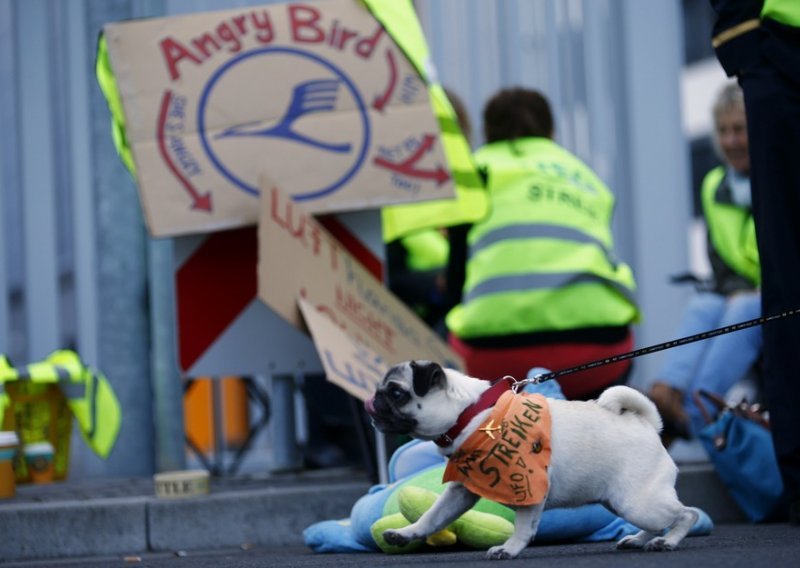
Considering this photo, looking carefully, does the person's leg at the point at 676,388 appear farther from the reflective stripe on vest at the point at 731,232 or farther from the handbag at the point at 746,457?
the handbag at the point at 746,457

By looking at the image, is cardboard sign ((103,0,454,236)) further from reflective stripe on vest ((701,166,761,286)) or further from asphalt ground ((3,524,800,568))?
reflective stripe on vest ((701,166,761,286))

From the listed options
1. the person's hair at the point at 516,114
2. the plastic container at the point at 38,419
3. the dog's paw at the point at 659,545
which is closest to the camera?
the dog's paw at the point at 659,545

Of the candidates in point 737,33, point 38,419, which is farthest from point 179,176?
point 737,33

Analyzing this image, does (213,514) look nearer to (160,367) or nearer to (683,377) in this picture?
(160,367)

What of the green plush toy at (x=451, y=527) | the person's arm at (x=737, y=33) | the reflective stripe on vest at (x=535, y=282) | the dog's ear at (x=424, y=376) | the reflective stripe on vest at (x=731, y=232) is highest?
the person's arm at (x=737, y=33)

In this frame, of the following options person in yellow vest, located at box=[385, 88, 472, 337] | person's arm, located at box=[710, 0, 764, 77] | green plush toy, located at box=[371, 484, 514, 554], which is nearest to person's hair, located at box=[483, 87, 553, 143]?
person in yellow vest, located at box=[385, 88, 472, 337]

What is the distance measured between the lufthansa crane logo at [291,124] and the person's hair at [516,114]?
1.03 metres

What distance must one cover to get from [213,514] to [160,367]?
45.6 inches

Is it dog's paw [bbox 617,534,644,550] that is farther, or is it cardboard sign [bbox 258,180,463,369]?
cardboard sign [bbox 258,180,463,369]

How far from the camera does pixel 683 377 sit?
6500 mm

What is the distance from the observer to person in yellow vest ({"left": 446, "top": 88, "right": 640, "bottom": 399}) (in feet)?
19.6

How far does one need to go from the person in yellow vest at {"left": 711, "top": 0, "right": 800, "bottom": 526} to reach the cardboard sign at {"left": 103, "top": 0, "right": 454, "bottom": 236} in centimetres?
116

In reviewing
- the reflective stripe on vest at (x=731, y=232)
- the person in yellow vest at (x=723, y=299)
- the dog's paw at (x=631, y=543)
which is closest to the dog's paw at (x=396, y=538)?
the dog's paw at (x=631, y=543)

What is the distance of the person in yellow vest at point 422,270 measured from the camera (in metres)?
6.86
